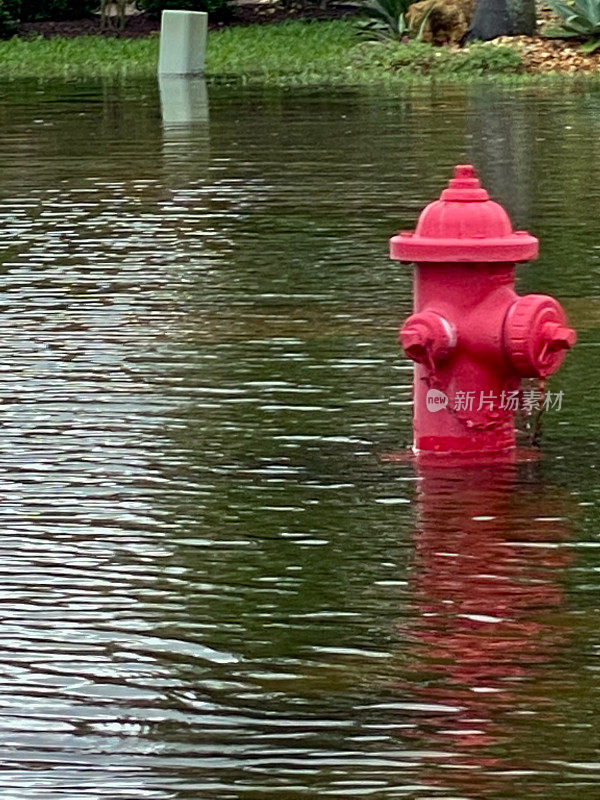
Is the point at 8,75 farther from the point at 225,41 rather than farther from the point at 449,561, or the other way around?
the point at 449,561

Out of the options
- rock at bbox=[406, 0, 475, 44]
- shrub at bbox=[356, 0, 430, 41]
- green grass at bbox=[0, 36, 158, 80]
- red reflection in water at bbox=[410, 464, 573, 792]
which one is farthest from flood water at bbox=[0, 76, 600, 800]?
shrub at bbox=[356, 0, 430, 41]

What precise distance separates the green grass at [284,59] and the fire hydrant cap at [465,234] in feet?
60.3

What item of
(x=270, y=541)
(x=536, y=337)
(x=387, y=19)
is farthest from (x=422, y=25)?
(x=270, y=541)

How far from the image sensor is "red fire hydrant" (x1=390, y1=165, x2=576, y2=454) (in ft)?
18.6

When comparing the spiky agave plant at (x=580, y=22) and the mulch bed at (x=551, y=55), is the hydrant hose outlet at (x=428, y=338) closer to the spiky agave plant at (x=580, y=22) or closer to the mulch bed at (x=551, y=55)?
the mulch bed at (x=551, y=55)

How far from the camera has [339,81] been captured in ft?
80.4

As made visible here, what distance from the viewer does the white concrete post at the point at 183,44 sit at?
25.6 meters

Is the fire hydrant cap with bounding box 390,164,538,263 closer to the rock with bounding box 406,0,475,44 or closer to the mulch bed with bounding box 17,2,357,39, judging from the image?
the rock with bounding box 406,0,475,44

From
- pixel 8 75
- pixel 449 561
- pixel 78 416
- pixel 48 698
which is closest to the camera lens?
pixel 48 698

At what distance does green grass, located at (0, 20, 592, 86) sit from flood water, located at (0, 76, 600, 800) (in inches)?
571

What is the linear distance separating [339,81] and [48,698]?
69.0ft

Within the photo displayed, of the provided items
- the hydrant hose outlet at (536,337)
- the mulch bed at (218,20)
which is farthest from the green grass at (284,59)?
the hydrant hose outlet at (536,337)

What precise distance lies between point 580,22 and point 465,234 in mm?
21156

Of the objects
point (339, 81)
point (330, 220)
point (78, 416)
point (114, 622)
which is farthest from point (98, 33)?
point (114, 622)
